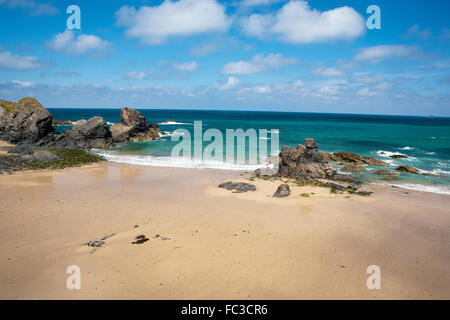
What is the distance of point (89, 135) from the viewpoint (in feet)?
138

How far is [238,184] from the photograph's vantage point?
2072cm

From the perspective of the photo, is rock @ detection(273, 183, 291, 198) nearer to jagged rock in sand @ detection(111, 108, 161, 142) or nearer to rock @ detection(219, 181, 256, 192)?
rock @ detection(219, 181, 256, 192)

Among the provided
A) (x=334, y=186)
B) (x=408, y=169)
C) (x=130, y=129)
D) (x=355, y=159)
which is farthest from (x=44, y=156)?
(x=408, y=169)

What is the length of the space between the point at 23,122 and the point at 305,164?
38697 mm

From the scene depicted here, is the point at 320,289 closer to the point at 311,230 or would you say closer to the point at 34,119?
the point at 311,230

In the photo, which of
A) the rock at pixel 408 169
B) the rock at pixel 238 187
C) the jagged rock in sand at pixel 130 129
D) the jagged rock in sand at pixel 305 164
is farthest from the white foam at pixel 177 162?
the jagged rock in sand at pixel 130 129

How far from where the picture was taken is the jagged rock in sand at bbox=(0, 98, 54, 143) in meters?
37.3

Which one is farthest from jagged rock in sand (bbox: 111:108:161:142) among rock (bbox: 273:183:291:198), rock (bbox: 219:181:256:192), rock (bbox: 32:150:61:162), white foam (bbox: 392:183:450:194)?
white foam (bbox: 392:183:450:194)
